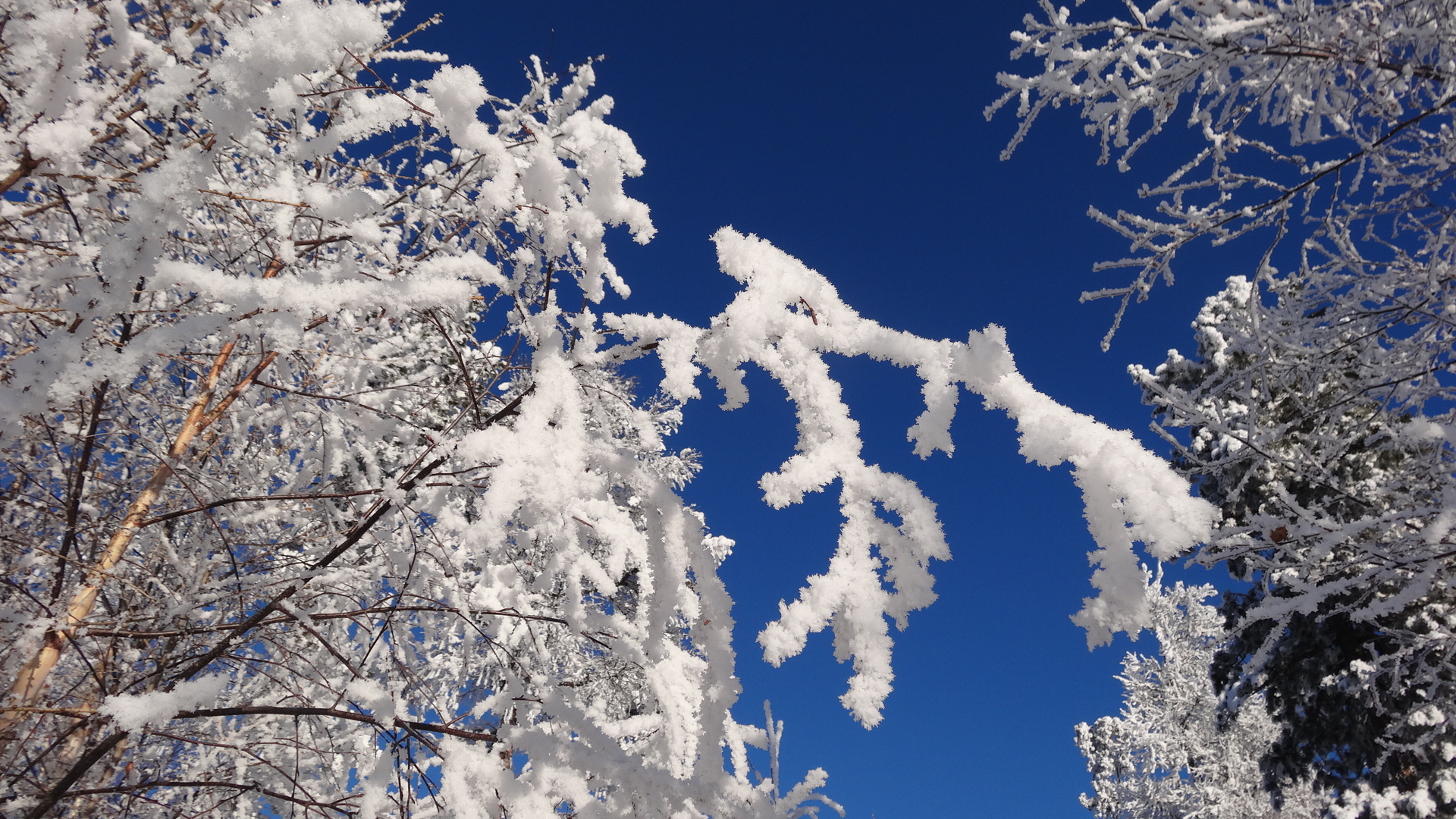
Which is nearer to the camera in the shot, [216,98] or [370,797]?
[216,98]

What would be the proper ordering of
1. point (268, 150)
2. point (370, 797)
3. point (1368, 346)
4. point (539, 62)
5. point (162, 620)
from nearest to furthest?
point (268, 150)
point (370, 797)
point (162, 620)
point (539, 62)
point (1368, 346)

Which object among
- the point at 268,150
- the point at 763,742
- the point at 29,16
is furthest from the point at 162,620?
the point at 763,742

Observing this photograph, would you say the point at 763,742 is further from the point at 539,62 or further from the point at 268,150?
the point at 539,62

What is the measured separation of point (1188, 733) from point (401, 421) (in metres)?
18.9

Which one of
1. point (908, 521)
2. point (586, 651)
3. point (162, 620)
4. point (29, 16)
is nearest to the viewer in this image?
point (908, 521)

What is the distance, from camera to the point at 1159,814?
1648 centimetres

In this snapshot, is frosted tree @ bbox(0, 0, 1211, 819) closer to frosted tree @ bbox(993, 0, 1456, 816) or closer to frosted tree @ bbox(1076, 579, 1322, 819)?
frosted tree @ bbox(993, 0, 1456, 816)

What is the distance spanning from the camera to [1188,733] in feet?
50.2

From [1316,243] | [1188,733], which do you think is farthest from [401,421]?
[1188,733]

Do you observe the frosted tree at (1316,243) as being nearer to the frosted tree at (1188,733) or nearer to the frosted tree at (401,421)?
the frosted tree at (401,421)

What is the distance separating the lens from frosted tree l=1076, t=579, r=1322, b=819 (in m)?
14.5

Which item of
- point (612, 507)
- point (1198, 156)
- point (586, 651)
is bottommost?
point (612, 507)

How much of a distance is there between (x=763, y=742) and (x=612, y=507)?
0.86 meters

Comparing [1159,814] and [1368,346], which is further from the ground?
[1159,814]
